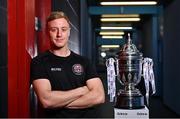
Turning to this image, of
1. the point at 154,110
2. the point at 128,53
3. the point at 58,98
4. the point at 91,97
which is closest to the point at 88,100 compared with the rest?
the point at 91,97

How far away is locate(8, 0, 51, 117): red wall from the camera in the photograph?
7.68 feet

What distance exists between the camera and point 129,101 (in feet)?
8.73

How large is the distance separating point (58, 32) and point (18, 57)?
0.33 meters

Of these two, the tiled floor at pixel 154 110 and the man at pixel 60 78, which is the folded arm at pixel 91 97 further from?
the tiled floor at pixel 154 110

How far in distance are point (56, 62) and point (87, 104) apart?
331mm

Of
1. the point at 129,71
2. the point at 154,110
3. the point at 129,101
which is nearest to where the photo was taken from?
the point at 129,101

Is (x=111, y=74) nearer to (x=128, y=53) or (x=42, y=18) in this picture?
(x=128, y=53)

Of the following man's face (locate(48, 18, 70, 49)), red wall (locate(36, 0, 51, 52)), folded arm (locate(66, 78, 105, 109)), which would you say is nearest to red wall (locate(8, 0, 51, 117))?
man's face (locate(48, 18, 70, 49))

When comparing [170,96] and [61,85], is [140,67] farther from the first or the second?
[170,96]

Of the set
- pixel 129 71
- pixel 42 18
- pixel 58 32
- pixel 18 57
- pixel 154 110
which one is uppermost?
pixel 42 18

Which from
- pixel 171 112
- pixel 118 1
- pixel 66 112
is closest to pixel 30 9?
pixel 66 112

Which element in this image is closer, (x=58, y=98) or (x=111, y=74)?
(x=58, y=98)

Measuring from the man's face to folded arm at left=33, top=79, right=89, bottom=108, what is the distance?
24 centimetres

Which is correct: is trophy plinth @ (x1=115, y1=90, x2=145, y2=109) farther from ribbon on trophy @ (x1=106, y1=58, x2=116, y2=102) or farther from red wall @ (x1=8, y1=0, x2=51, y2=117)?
red wall @ (x1=8, y1=0, x2=51, y2=117)
